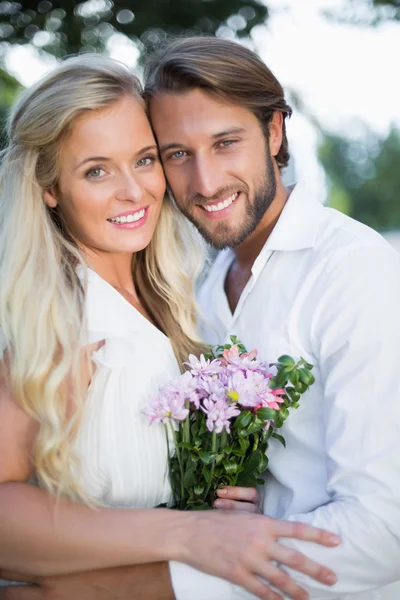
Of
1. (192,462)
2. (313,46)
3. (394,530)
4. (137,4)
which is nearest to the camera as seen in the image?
(394,530)

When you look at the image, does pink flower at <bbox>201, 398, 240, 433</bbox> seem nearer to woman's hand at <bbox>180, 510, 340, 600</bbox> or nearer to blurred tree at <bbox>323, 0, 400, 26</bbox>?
woman's hand at <bbox>180, 510, 340, 600</bbox>

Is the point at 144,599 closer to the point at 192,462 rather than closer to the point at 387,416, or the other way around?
the point at 192,462

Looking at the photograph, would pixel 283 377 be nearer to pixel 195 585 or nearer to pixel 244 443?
pixel 244 443

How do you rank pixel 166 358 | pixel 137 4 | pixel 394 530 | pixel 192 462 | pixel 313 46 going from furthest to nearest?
pixel 313 46 < pixel 137 4 < pixel 166 358 < pixel 192 462 < pixel 394 530

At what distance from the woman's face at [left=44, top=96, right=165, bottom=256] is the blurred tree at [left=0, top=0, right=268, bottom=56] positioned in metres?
2.07

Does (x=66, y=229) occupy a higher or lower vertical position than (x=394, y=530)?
higher

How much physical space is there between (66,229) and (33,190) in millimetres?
194

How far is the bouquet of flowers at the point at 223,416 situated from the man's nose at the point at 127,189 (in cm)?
64

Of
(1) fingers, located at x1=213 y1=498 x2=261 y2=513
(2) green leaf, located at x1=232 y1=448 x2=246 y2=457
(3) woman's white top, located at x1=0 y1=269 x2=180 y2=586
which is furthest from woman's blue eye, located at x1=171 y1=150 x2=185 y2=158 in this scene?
(1) fingers, located at x1=213 y1=498 x2=261 y2=513

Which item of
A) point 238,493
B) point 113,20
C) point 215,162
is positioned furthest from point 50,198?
point 113,20

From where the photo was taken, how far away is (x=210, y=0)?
4.66 m

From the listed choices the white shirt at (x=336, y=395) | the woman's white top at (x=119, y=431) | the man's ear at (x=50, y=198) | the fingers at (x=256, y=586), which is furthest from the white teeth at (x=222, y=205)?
the fingers at (x=256, y=586)

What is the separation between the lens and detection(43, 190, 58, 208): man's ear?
2.66 m

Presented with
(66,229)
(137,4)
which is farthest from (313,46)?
(66,229)
